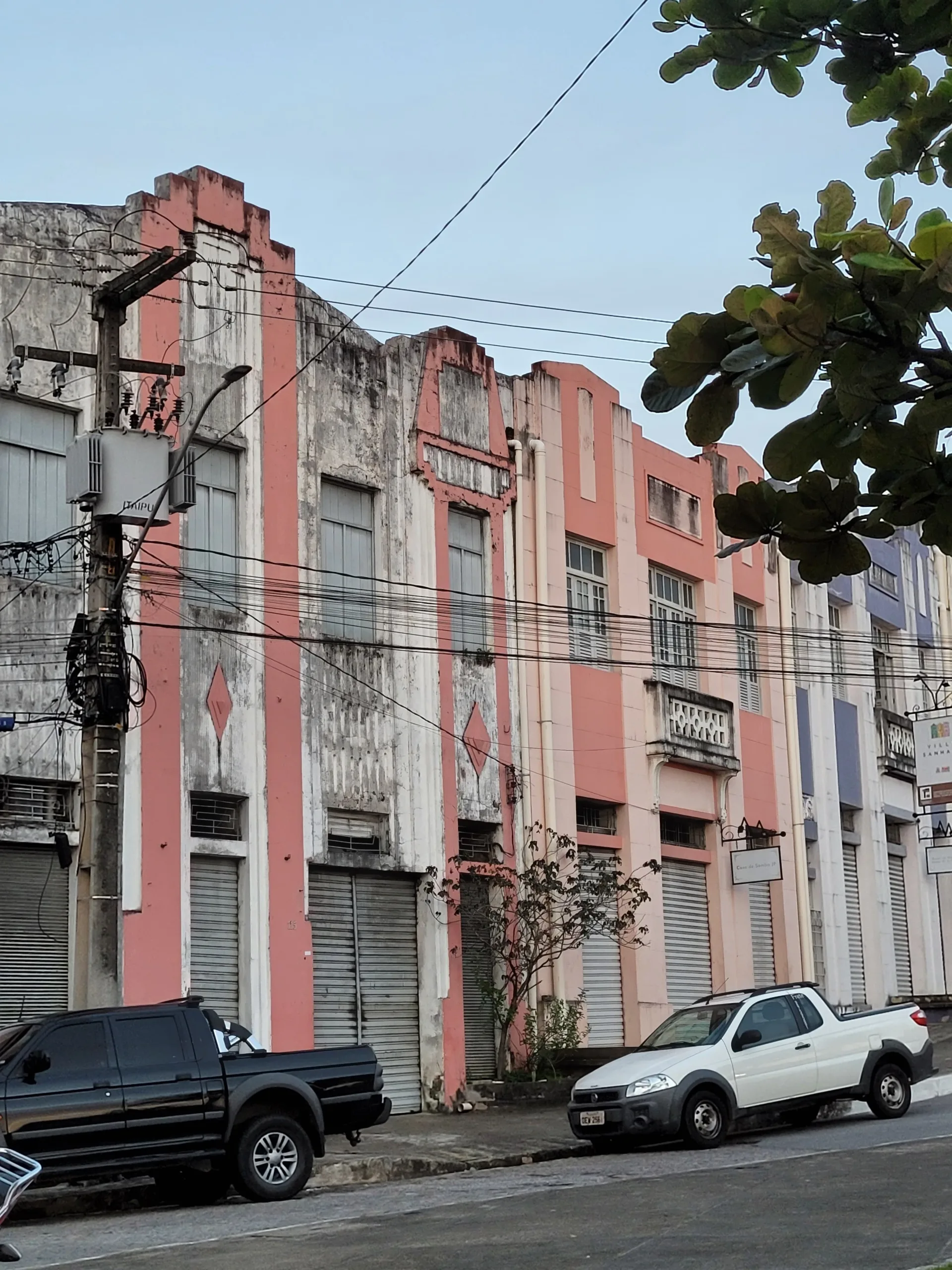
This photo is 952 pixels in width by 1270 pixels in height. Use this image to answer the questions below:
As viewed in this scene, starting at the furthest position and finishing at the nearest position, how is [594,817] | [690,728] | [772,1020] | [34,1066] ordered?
[690,728], [594,817], [772,1020], [34,1066]

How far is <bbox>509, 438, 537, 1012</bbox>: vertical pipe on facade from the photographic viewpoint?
2389 cm

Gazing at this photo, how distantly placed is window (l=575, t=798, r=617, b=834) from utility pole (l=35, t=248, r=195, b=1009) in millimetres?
10137

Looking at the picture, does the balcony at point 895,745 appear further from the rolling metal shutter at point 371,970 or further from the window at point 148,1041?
the window at point 148,1041

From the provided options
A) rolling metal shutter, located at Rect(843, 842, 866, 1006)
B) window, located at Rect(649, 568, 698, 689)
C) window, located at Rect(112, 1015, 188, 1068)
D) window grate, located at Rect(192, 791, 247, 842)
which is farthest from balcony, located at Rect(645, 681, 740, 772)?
window, located at Rect(112, 1015, 188, 1068)

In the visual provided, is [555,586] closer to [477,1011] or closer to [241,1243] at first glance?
[477,1011]

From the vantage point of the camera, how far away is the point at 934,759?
104ft

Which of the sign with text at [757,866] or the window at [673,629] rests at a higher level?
the window at [673,629]

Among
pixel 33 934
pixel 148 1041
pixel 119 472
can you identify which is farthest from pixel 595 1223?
pixel 33 934

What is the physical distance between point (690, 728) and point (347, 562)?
714 centimetres

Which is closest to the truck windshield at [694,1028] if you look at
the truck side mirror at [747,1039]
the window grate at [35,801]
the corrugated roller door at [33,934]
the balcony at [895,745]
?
the truck side mirror at [747,1039]

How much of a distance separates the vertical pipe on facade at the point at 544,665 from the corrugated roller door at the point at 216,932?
5.31 m

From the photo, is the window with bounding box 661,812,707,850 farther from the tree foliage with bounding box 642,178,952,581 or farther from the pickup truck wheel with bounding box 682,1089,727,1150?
the tree foliage with bounding box 642,178,952,581

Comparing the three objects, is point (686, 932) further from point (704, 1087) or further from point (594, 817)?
point (704, 1087)

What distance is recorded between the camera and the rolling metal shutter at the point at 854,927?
107 feet
